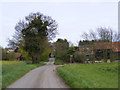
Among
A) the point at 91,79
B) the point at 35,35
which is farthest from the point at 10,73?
→ the point at 35,35

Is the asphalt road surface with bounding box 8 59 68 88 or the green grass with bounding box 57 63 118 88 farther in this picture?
the asphalt road surface with bounding box 8 59 68 88

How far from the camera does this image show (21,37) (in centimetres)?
6081

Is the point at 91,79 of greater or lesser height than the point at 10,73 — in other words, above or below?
above

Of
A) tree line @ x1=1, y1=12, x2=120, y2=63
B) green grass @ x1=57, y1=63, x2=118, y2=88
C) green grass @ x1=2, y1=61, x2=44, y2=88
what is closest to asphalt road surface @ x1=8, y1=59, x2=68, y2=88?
green grass @ x1=2, y1=61, x2=44, y2=88

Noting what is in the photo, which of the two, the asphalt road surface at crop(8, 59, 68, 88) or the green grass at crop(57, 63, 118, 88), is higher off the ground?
the green grass at crop(57, 63, 118, 88)

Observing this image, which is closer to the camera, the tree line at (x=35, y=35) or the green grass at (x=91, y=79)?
the green grass at (x=91, y=79)

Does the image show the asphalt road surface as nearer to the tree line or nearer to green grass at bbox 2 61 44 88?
green grass at bbox 2 61 44 88

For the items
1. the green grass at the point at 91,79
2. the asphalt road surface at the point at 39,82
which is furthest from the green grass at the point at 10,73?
the green grass at the point at 91,79

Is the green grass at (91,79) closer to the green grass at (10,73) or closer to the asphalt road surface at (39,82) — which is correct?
the asphalt road surface at (39,82)

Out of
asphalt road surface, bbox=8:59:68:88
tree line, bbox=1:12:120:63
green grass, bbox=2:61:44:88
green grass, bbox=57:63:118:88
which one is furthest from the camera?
tree line, bbox=1:12:120:63

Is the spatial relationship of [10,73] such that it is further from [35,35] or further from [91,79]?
[35,35]

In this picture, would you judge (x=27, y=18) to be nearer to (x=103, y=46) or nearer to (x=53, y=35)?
(x=53, y=35)

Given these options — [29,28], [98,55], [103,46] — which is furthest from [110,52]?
[29,28]

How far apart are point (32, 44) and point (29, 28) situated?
483cm
